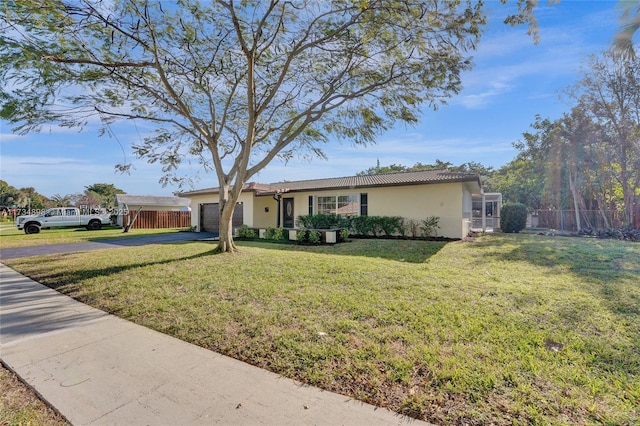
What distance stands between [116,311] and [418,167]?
36314mm

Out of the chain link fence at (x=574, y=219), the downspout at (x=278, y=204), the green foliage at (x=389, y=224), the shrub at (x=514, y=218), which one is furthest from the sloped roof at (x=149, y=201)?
the chain link fence at (x=574, y=219)

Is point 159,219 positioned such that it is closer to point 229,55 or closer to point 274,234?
point 274,234

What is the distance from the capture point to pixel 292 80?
994cm

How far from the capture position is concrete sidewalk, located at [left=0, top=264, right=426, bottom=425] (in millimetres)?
2381

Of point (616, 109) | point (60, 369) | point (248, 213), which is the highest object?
point (616, 109)

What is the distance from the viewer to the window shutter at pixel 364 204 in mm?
15359

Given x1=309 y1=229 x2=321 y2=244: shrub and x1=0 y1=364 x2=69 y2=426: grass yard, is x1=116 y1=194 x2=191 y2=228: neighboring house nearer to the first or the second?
x1=309 y1=229 x2=321 y2=244: shrub

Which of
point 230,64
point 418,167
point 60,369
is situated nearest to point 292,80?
point 230,64

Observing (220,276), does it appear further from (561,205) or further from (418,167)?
(418,167)

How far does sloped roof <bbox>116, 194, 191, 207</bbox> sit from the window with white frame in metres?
20.8

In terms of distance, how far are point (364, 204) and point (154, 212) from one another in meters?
19.7

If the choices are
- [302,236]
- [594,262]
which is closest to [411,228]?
[302,236]

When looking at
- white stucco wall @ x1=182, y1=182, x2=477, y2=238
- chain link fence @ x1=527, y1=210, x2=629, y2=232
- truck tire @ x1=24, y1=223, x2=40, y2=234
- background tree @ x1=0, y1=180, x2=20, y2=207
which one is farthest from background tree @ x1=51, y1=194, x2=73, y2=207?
chain link fence @ x1=527, y1=210, x2=629, y2=232

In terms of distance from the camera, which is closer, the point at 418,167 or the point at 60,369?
the point at 60,369
